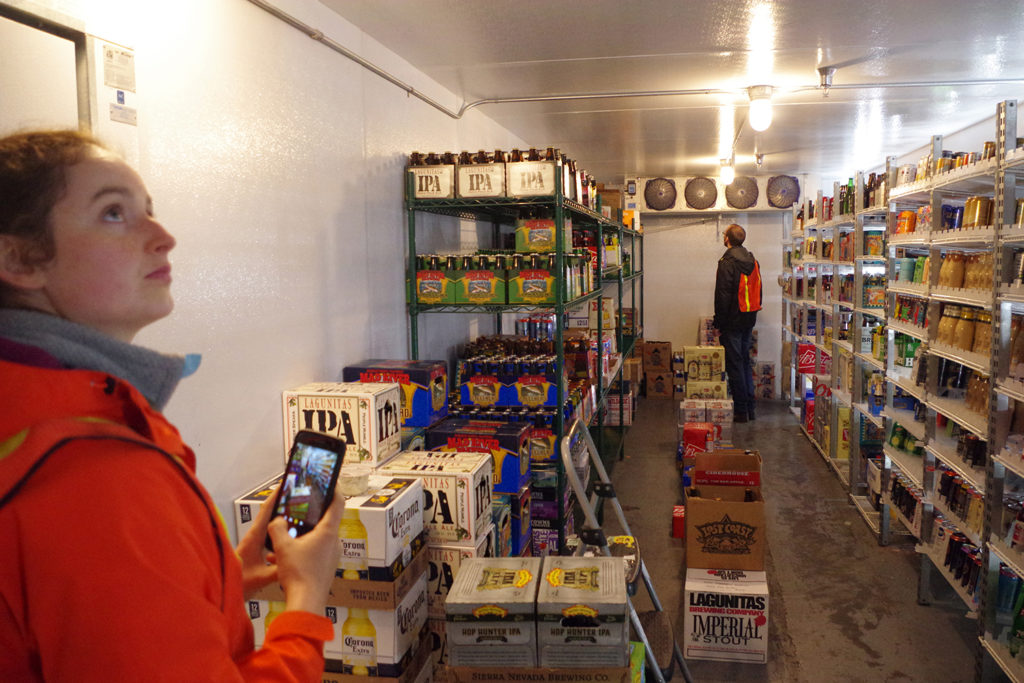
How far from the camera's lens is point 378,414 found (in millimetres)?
2893

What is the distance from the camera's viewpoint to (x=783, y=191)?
1064cm

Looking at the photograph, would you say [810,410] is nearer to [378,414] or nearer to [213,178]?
[378,414]

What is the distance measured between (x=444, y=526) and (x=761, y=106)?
11.3ft

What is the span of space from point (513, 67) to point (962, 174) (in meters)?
2.43

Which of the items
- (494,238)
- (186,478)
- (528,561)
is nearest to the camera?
(186,478)

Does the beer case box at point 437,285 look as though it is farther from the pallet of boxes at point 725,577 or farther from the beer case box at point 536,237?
the pallet of boxes at point 725,577

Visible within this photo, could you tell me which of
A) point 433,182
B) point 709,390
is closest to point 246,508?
point 433,182

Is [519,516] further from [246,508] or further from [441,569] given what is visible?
[246,508]

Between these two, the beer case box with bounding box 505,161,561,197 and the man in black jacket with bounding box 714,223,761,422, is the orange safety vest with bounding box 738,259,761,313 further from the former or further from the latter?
the beer case box with bounding box 505,161,561,197

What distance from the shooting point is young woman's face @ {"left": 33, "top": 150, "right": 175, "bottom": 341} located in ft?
3.25

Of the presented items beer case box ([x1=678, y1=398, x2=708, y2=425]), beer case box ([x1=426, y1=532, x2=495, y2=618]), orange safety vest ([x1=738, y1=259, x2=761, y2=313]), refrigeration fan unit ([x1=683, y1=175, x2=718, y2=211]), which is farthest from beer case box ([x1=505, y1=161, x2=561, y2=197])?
Result: refrigeration fan unit ([x1=683, y1=175, x2=718, y2=211])

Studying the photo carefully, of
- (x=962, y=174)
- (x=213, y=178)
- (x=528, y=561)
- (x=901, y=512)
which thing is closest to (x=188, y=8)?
(x=213, y=178)

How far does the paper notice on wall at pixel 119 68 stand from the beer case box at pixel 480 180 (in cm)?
204

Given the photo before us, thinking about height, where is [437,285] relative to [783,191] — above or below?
below
